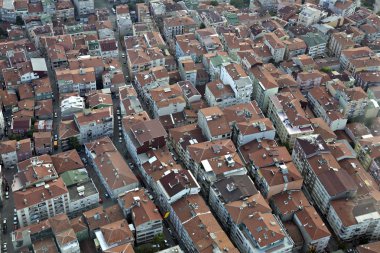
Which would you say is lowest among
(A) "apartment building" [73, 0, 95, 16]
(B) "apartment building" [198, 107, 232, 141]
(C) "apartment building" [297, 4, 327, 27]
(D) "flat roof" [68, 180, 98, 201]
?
(D) "flat roof" [68, 180, 98, 201]

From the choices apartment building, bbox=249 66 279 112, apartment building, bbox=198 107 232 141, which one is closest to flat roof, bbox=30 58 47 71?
apartment building, bbox=198 107 232 141

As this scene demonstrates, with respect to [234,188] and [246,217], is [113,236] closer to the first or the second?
[246,217]

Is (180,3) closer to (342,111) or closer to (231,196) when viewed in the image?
(342,111)

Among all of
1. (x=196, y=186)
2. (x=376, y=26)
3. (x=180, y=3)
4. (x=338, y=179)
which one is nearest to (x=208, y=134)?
(x=196, y=186)

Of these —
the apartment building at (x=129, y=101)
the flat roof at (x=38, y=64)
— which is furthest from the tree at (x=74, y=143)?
the flat roof at (x=38, y=64)

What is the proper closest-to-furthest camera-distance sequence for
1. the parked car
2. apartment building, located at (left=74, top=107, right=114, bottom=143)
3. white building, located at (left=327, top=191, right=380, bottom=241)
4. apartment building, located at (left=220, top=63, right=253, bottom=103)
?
1. white building, located at (left=327, top=191, right=380, bottom=241)
2. the parked car
3. apartment building, located at (left=74, top=107, right=114, bottom=143)
4. apartment building, located at (left=220, top=63, right=253, bottom=103)

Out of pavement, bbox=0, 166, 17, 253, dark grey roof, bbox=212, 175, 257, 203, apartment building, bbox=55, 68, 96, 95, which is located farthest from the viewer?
apartment building, bbox=55, 68, 96, 95

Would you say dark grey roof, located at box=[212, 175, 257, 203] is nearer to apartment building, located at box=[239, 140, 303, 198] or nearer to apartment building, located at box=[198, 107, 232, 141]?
apartment building, located at box=[239, 140, 303, 198]
